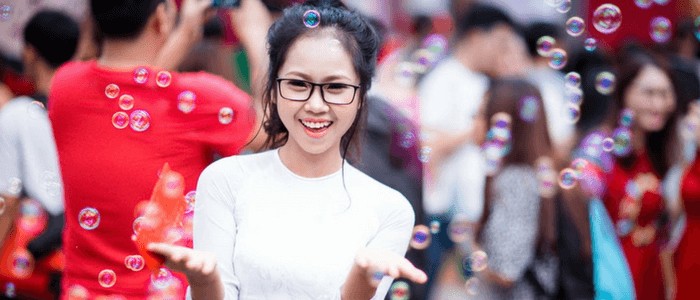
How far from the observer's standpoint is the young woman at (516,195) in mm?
4176

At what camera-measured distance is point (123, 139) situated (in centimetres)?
286

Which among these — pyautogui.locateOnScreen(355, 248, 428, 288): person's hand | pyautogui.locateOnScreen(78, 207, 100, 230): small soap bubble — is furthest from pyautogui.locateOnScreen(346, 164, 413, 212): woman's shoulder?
pyautogui.locateOnScreen(78, 207, 100, 230): small soap bubble

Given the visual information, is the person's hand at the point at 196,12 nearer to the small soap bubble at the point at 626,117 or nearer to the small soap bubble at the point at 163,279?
the small soap bubble at the point at 163,279

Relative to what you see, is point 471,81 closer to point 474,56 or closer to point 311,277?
point 474,56

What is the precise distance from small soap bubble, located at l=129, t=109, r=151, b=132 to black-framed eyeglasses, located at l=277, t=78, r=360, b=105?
563mm

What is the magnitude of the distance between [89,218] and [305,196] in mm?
728

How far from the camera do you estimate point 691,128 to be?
15.7 feet

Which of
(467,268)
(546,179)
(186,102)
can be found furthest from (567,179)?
(186,102)

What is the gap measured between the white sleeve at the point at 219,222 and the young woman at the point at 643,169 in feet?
8.49

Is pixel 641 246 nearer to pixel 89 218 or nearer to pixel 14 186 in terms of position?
pixel 14 186

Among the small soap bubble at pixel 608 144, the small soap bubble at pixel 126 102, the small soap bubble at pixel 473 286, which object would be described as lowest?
the small soap bubble at pixel 473 286

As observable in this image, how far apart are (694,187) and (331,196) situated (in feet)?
8.06

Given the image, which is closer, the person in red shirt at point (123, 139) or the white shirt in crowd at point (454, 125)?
the person in red shirt at point (123, 139)

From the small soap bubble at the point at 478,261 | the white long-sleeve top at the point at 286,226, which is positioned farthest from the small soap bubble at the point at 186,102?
the small soap bubble at the point at 478,261
